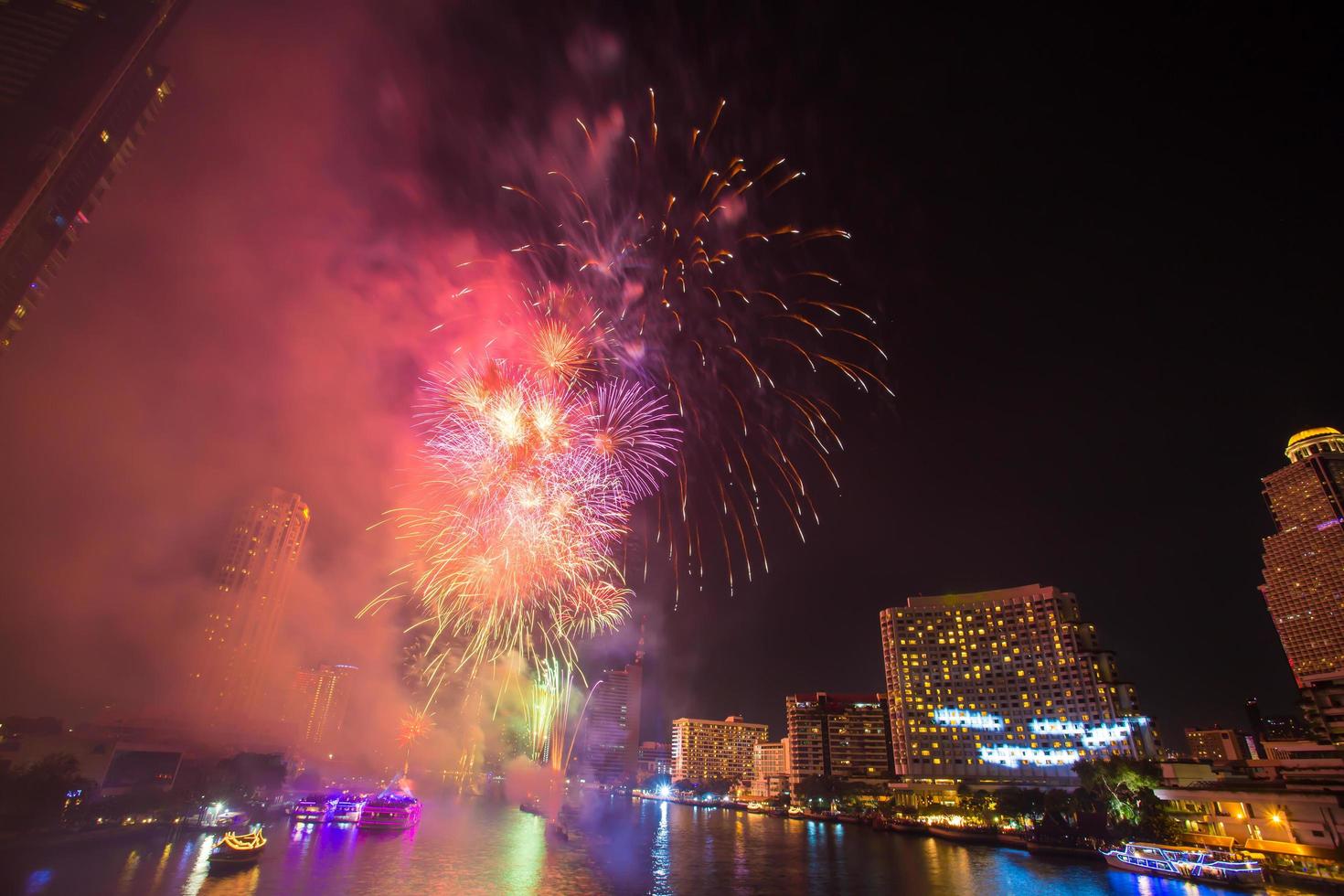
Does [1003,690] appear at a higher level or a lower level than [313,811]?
higher

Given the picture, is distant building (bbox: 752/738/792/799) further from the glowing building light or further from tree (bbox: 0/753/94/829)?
tree (bbox: 0/753/94/829)

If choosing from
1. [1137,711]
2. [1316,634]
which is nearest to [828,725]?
[1137,711]

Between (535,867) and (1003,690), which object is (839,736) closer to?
(1003,690)

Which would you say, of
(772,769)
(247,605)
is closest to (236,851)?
(247,605)

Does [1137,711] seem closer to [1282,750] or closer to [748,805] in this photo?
[1282,750]

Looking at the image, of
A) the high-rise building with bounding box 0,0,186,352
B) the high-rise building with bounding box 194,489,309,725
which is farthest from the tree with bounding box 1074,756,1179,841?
the high-rise building with bounding box 194,489,309,725

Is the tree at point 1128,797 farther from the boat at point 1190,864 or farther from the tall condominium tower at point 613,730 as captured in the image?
the tall condominium tower at point 613,730

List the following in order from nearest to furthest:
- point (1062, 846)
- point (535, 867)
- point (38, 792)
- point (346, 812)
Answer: point (535, 867)
point (38, 792)
point (1062, 846)
point (346, 812)
